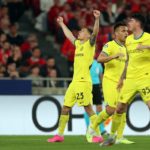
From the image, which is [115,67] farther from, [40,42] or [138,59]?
[40,42]

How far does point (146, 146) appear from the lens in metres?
15.7

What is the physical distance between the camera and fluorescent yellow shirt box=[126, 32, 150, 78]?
14.8 meters

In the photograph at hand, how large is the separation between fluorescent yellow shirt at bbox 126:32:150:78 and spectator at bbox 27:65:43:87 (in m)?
6.44

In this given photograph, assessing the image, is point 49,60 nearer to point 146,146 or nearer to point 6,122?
point 6,122

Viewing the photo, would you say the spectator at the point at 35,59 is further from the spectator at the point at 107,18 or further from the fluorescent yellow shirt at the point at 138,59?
the fluorescent yellow shirt at the point at 138,59

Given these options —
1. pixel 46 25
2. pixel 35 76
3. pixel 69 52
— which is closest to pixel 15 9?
pixel 46 25

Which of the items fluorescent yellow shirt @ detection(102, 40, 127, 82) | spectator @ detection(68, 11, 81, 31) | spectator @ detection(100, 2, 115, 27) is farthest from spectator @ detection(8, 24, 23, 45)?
fluorescent yellow shirt @ detection(102, 40, 127, 82)

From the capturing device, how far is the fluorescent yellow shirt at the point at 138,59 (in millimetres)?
14828

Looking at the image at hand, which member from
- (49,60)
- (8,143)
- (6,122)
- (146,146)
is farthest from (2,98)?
(146,146)

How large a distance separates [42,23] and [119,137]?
1021 cm

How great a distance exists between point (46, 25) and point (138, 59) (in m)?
11.2

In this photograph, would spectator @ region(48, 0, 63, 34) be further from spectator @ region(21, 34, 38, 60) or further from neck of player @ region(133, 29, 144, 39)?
neck of player @ region(133, 29, 144, 39)

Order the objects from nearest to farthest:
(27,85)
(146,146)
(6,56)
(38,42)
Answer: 1. (146,146)
2. (27,85)
3. (6,56)
4. (38,42)

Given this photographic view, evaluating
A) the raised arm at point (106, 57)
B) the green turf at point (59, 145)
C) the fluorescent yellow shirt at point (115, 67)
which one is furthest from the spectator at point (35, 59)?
the raised arm at point (106, 57)
